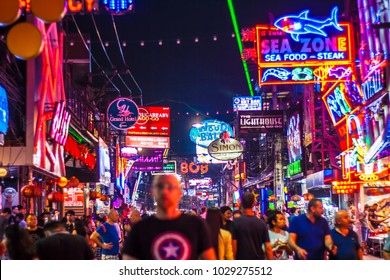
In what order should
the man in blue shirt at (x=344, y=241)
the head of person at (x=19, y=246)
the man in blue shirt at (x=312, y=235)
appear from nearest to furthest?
the head of person at (x=19, y=246) < the man in blue shirt at (x=344, y=241) < the man in blue shirt at (x=312, y=235)

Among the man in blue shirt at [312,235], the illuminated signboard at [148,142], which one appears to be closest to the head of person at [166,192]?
the man in blue shirt at [312,235]

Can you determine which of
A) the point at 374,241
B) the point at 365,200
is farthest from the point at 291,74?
the point at 374,241

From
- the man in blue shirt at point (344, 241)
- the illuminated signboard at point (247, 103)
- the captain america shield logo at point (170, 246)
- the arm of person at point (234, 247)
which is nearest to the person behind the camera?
the captain america shield logo at point (170, 246)

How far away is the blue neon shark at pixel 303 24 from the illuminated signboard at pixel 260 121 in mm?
11769

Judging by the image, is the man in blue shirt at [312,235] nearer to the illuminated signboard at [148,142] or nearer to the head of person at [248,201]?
the head of person at [248,201]

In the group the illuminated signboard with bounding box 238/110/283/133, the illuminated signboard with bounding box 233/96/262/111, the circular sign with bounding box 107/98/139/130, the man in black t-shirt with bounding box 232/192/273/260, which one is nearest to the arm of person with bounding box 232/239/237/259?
the man in black t-shirt with bounding box 232/192/273/260

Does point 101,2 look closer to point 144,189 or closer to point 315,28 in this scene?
point 315,28

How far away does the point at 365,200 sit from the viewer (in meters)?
25.5

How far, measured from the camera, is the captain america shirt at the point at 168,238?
17.6 ft

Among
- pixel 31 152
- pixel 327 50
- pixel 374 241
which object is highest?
pixel 327 50

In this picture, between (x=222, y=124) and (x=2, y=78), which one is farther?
(x=222, y=124)
